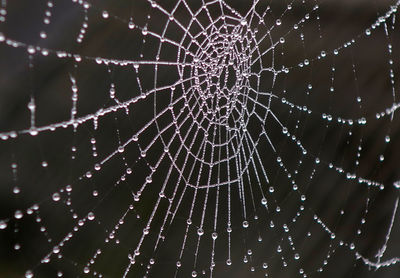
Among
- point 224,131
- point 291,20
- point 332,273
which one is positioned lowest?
point 332,273

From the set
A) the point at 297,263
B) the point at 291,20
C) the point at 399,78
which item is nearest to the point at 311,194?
the point at 297,263

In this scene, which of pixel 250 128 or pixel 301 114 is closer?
pixel 250 128

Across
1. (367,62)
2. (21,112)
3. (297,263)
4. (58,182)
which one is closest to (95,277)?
(58,182)

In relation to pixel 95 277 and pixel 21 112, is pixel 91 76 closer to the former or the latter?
pixel 21 112

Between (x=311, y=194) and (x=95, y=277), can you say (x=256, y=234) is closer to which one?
(x=311, y=194)

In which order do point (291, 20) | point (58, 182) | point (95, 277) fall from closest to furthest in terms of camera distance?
1. point (58, 182)
2. point (95, 277)
3. point (291, 20)

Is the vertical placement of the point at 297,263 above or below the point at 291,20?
below

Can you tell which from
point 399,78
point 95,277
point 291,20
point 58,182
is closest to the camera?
point 58,182
